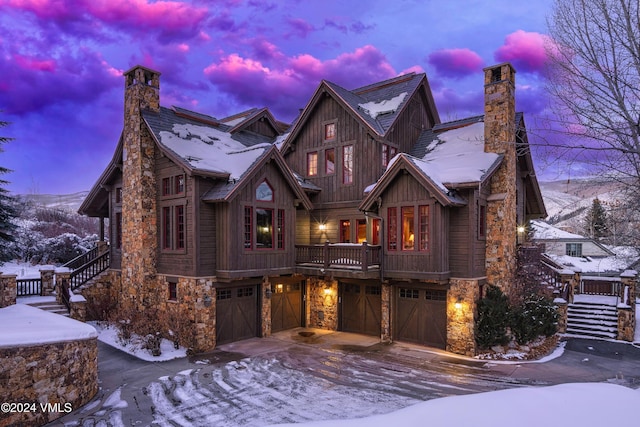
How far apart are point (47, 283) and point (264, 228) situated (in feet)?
32.5

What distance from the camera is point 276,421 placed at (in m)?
9.05

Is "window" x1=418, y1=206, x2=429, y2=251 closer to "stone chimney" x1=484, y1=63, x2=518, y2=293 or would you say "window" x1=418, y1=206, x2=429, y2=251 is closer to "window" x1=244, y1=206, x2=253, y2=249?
"stone chimney" x1=484, y1=63, x2=518, y2=293

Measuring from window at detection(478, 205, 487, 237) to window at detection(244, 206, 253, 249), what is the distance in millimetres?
8917

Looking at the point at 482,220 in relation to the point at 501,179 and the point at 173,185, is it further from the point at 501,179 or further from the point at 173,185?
the point at 173,185

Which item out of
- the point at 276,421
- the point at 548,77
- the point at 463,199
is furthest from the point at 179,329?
the point at 548,77

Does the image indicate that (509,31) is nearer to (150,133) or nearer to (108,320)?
(150,133)

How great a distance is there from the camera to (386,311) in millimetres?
16875

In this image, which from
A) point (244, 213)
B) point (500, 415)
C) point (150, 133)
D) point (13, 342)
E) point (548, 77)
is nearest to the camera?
point (500, 415)

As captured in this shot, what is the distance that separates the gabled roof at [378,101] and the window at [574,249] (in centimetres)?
2979

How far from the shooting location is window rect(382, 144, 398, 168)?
59.7 ft

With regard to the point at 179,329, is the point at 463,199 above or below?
above

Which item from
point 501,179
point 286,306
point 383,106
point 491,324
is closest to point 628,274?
point 501,179

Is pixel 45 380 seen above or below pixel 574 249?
below

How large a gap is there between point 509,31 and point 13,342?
1321cm
